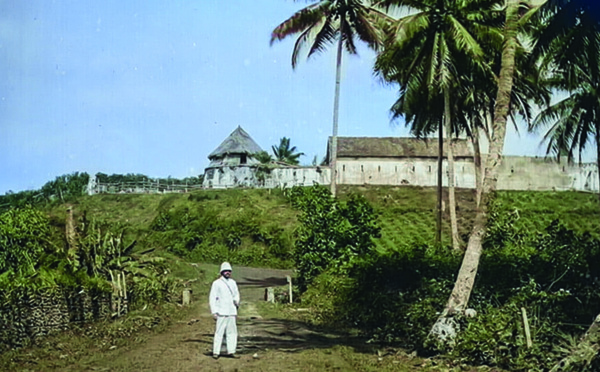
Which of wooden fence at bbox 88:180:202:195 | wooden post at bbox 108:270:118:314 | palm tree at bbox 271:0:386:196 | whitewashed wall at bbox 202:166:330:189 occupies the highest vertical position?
palm tree at bbox 271:0:386:196

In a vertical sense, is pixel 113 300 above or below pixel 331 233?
below

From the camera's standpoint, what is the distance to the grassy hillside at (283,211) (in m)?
47.6

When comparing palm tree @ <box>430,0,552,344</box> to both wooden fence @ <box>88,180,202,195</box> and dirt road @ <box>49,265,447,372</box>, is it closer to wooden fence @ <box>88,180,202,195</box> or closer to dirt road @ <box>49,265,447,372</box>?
dirt road @ <box>49,265,447,372</box>

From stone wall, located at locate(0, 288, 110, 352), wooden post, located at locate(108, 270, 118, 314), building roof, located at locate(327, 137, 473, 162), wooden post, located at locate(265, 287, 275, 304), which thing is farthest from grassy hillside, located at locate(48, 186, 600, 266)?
stone wall, located at locate(0, 288, 110, 352)

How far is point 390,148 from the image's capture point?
6300 centimetres

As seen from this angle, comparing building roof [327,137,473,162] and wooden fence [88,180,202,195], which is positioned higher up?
building roof [327,137,473,162]

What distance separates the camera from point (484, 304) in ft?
53.3

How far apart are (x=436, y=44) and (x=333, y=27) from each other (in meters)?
8.49

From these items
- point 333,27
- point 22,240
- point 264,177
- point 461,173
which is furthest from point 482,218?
point 264,177

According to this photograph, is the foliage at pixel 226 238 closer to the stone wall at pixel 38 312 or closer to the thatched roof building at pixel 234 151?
the thatched roof building at pixel 234 151

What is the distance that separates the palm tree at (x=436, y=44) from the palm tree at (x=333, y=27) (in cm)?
373

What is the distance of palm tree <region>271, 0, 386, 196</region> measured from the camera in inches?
1230

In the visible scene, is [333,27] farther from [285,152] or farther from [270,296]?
[285,152]

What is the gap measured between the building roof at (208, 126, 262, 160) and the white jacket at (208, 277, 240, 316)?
5764cm
